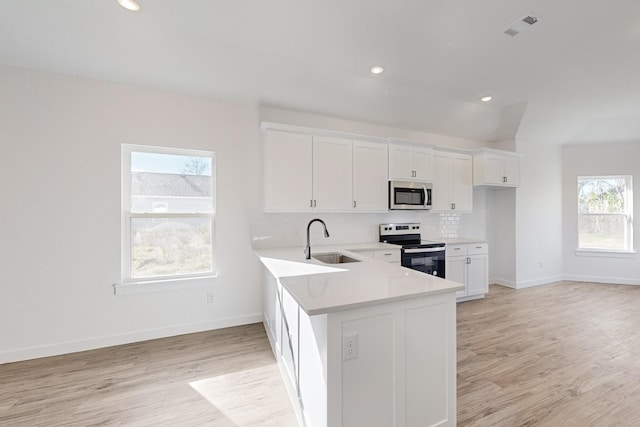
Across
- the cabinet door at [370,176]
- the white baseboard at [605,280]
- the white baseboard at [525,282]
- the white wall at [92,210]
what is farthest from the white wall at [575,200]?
the white wall at [92,210]

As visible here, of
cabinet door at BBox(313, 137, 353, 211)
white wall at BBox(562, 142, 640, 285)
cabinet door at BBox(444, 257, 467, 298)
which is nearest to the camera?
cabinet door at BBox(313, 137, 353, 211)

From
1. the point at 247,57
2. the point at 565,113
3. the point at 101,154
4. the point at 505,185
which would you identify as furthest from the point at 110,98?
the point at 565,113

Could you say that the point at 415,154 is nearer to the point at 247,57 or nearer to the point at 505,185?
the point at 505,185

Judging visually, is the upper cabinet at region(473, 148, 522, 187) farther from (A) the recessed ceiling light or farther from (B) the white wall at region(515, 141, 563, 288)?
(A) the recessed ceiling light

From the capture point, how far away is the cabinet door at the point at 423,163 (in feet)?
13.6

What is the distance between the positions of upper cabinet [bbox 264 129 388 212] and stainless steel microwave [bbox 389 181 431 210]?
12 cm

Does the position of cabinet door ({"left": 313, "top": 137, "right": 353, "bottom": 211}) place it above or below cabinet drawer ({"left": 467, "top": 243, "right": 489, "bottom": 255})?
above

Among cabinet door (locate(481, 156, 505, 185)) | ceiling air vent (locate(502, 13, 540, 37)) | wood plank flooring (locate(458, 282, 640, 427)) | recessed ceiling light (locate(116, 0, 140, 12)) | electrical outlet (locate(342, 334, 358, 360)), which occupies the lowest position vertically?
wood plank flooring (locate(458, 282, 640, 427))

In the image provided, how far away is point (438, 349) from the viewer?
1.58m

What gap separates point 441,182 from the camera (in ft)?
14.5

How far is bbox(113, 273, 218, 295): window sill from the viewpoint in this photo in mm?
2870

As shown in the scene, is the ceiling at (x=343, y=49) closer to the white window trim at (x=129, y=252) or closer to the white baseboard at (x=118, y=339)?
the white window trim at (x=129, y=252)

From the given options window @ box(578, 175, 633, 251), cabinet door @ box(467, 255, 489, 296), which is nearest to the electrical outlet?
cabinet door @ box(467, 255, 489, 296)

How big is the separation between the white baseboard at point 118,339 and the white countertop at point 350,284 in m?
1.49
